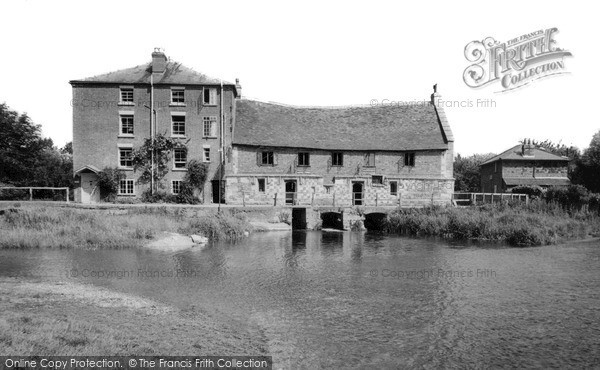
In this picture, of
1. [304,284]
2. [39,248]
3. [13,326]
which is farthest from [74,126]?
[13,326]

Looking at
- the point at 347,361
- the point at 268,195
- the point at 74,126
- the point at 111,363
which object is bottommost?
the point at 347,361

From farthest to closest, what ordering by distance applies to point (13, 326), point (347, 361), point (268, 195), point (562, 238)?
point (268, 195)
point (562, 238)
point (347, 361)
point (13, 326)

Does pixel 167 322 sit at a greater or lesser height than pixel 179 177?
lesser

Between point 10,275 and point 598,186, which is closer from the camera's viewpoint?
point 10,275

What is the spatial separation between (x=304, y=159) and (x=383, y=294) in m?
25.5

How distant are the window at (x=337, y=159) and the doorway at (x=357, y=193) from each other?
2917mm

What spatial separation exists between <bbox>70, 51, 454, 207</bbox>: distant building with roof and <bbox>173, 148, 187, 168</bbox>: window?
3.4 inches

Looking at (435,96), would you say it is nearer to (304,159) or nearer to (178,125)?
(304,159)

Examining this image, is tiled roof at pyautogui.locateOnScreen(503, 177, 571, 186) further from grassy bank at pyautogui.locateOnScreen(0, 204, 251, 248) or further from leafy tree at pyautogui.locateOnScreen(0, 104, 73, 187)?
leafy tree at pyautogui.locateOnScreen(0, 104, 73, 187)

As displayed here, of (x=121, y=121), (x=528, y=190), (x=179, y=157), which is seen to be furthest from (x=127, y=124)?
(x=528, y=190)

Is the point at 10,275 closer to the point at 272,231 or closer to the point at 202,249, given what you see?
the point at 202,249

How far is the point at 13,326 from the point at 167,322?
10.4 ft

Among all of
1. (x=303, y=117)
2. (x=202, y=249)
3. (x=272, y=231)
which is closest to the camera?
(x=202, y=249)

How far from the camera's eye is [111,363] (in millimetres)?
6266
